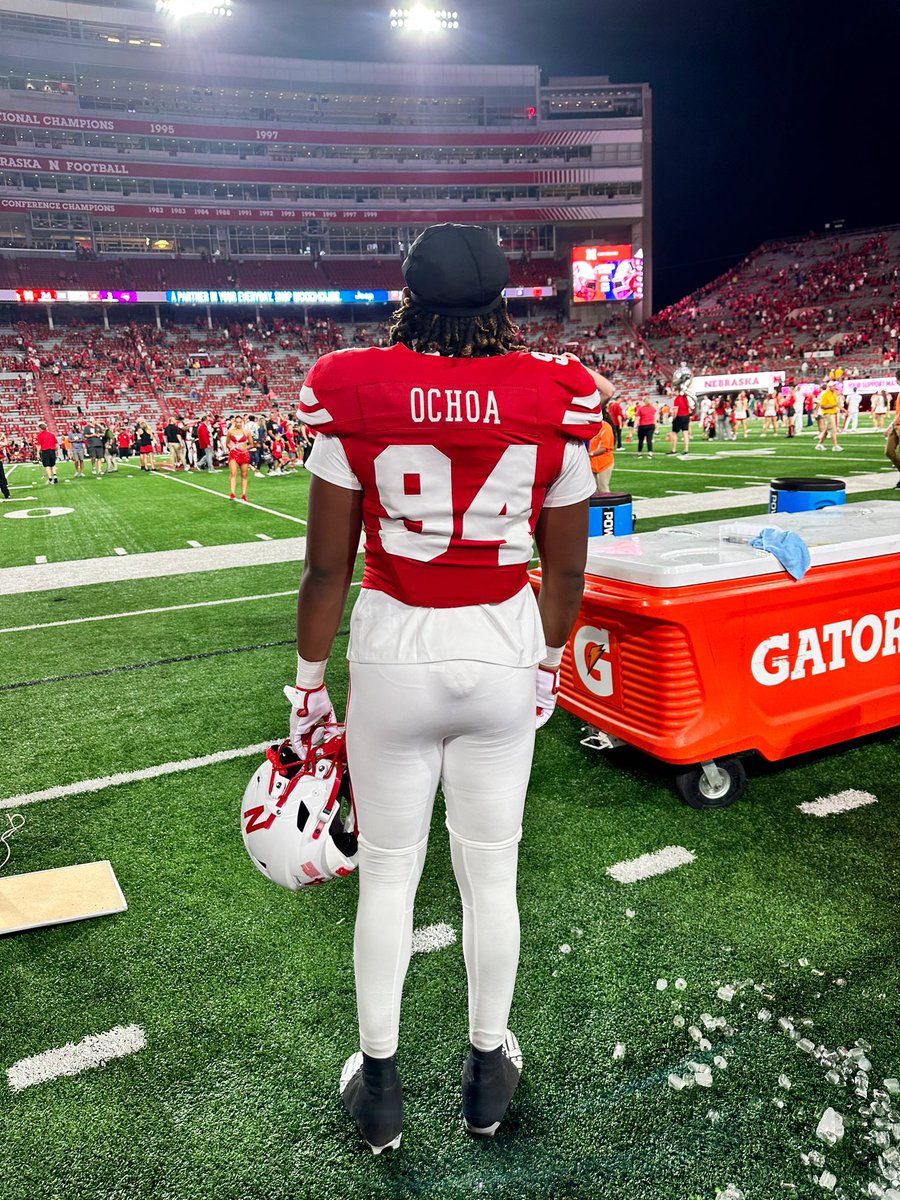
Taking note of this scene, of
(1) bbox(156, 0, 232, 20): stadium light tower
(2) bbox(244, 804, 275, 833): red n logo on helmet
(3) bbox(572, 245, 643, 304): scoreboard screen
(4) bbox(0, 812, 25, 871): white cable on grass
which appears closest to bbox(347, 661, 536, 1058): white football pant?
(2) bbox(244, 804, 275, 833): red n logo on helmet

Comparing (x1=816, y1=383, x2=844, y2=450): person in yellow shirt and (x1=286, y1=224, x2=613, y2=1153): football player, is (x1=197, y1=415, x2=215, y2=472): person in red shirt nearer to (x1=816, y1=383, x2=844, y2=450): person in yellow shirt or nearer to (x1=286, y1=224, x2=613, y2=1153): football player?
(x1=816, y1=383, x2=844, y2=450): person in yellow shirt

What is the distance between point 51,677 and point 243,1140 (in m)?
4.49

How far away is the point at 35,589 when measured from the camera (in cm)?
873

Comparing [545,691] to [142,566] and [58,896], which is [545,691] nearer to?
[58,896]

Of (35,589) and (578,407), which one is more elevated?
(578,407)

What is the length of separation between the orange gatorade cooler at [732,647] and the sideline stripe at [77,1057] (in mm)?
2154

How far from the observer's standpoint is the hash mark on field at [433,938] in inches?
104

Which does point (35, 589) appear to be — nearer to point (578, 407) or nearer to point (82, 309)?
point (578, 407)

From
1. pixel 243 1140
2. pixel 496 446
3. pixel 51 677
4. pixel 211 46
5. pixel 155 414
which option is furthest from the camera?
pixel 211 46

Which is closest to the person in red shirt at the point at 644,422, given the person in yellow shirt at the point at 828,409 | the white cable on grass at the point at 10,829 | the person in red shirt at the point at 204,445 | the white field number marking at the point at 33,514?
the person in yellow shirt at the point at 828,409

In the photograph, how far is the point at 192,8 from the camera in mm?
51562

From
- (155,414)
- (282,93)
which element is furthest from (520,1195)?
(282,93)

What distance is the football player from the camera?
5.09 ft

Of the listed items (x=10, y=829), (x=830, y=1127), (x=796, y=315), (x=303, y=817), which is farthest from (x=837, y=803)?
(x=796, y=315)
